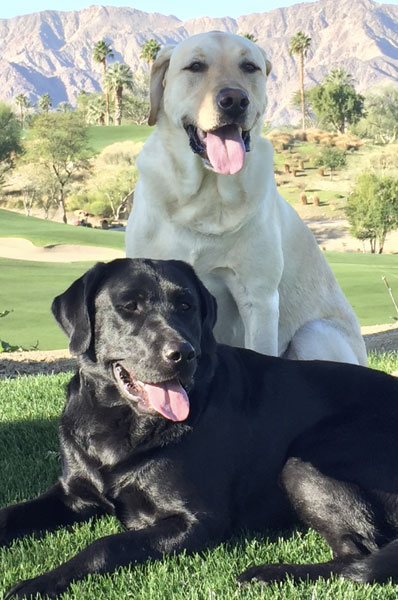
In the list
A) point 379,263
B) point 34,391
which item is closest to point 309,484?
point 34,391

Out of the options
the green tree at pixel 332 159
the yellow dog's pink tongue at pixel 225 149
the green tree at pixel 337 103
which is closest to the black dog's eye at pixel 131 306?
the yellow dog's pink tongue at pixel 225 149

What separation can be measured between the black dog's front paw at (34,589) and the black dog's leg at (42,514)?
0.55 metres

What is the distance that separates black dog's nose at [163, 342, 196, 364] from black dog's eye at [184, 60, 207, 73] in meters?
1.89

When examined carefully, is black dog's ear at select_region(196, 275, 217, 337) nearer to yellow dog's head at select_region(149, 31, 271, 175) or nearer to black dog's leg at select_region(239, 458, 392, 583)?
black dog's leg at select_region(239, 458, 392, 583)

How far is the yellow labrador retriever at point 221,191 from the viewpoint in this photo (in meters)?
4.37

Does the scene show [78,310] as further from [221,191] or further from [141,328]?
[221,191]

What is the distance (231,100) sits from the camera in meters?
4.16

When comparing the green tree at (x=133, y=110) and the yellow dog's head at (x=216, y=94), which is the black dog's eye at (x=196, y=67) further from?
the green tree at (x=133, y=110)

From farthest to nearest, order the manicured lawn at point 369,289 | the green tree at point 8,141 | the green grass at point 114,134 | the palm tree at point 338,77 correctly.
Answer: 1. the palm tree at point 338,77
2. the green grass at point 114,134
3. the green tree at point 8,141
4. the manicured lawn at point 369,289

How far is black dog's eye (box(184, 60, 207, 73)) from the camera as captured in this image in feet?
14.4

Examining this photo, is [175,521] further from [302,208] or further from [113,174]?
[113,174]

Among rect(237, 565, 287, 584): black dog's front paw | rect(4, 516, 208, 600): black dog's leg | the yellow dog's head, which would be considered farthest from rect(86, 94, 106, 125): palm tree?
rect(237, 565, 287, 584): black dog's front paw

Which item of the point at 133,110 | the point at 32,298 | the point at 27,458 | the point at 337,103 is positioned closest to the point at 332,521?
the point at 27,458

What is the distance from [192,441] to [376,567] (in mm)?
903
